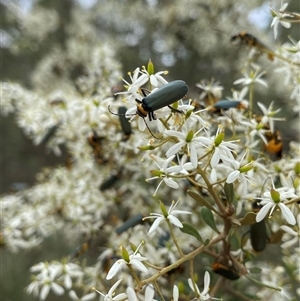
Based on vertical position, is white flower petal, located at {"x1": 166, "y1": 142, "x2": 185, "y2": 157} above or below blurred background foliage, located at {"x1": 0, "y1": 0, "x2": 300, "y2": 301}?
below

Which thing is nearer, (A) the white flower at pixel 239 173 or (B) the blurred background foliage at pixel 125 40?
(A) the white flower at pixel 239 173

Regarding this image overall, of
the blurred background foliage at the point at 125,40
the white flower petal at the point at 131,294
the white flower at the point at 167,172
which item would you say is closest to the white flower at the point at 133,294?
the white flower petal at the point at 131,294

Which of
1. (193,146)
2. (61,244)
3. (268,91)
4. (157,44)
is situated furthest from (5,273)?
(193,146)

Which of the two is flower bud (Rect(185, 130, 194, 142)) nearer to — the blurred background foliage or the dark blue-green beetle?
the dark blue-green beetle

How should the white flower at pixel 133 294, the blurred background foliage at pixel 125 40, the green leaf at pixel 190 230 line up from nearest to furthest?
the white flower at pixel 133 294
the green leaf at pixel 190 230
the blurred background foliage at pixel 125 40

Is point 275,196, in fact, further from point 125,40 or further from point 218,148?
point 125,40

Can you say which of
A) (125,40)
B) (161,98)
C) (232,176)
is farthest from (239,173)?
(125,40)

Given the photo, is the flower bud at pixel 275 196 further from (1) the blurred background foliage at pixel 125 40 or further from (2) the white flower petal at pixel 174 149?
(1) the blurred background foliage at pixel 125 40

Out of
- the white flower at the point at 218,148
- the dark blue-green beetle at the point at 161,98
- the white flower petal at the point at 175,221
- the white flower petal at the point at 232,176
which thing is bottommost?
the white flower petal at the point at 175,221

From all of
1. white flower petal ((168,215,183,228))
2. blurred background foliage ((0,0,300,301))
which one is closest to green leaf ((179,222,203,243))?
white flower petal ((168,215,183,228))
